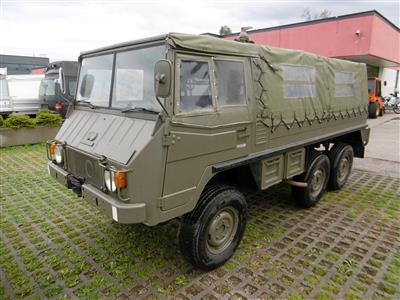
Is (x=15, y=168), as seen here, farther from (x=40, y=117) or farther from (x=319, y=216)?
(x=319, y=216)

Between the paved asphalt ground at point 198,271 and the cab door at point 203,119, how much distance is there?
1029 mm

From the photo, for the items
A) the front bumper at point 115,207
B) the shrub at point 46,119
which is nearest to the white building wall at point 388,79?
the shrub at point 46,119

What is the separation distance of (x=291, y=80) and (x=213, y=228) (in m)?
2.31

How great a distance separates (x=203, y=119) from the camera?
2.99m

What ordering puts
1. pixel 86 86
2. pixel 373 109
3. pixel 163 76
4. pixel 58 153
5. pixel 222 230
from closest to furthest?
1. pixel 163 76
2. pixel 222 230
3. pixel 58 153
4. pixel 86 86
5. pixel 373 109

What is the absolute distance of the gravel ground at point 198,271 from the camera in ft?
9.99

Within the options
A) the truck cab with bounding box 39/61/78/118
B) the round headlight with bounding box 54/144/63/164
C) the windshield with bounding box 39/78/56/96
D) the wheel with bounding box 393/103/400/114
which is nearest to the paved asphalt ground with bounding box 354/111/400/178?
the round headlight with bounding box 54/144/63/164

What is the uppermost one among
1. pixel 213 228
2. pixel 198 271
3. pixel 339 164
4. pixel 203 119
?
pixel 203 119

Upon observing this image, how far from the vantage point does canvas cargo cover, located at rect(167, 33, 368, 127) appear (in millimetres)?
3172

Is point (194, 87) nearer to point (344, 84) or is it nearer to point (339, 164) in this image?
point (344, 84)

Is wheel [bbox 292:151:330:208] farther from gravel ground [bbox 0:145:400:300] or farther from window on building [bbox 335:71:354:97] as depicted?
window on building [bbox 335:71:354:97]

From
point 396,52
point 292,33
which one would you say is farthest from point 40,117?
point 396,52

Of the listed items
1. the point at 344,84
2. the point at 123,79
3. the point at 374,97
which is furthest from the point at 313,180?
the point at 374,97

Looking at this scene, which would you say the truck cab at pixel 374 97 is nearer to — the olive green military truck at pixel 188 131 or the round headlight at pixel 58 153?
the olive green military truck at pixel 188 131
